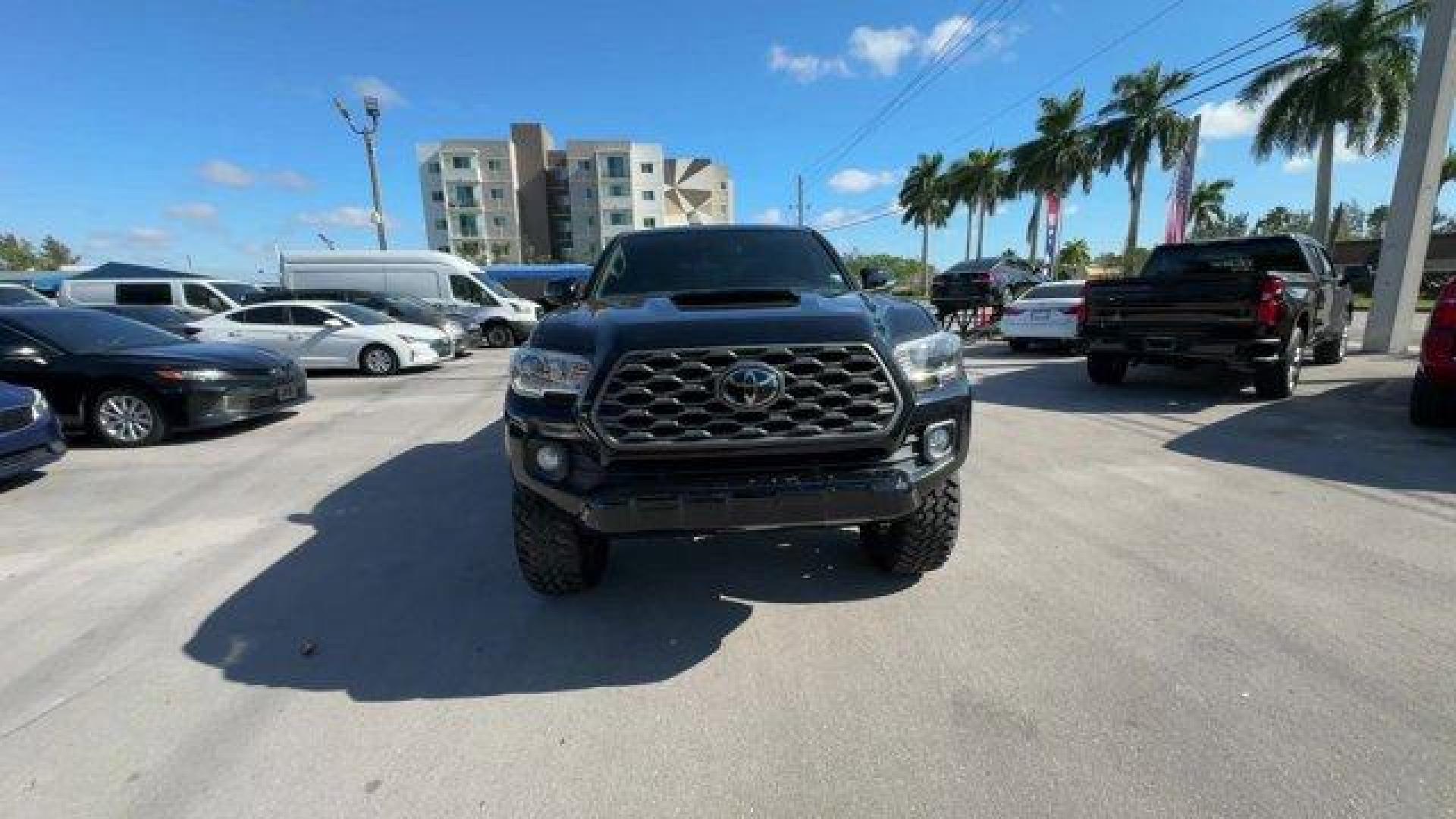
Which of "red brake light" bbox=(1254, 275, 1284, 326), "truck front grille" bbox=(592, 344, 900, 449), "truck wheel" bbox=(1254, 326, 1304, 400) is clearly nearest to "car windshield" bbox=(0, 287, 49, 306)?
"truck front grille" bbox=(592, 344, 900, 449)

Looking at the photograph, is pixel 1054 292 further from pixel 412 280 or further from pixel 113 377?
pixel 412 280

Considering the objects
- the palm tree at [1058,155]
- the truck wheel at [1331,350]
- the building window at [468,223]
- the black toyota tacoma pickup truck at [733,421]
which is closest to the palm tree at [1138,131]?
the palm tree at [1058,155]

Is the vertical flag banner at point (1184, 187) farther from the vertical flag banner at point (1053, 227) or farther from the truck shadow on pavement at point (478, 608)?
the truck shadow on pavement at point (478, 608)

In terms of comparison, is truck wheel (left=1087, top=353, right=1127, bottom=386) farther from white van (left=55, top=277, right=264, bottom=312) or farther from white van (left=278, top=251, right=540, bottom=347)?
white van (left=55, top=277, right=264, bottom=312)

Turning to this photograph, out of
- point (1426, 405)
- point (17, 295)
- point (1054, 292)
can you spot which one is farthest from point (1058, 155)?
point (17, 295)

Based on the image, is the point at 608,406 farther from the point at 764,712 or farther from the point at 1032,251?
the point at 1032,251

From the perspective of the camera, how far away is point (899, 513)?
2.59 meters

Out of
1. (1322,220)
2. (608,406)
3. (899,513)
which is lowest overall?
(899,513)

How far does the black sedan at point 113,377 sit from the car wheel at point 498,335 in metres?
11.2

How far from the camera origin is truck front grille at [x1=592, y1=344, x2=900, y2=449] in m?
2.56

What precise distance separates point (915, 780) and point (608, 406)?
1.60 meters

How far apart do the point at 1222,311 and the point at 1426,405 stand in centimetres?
179

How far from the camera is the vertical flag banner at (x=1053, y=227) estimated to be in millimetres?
28547

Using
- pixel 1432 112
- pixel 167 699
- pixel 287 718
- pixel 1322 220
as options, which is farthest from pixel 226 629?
pixel 1322 220
